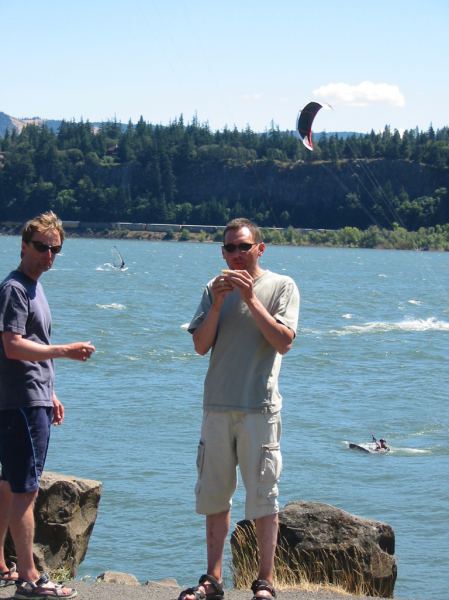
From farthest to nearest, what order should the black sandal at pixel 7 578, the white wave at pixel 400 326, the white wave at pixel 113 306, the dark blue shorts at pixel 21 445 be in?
the white wave at pixel 113 306, the white wave at pixel 400 326, the black sandal at pixel 7 578, the dark blue shorts at pixel 21 445

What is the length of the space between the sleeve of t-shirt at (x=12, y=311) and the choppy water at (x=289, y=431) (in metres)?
7.31

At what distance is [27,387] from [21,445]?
303mm

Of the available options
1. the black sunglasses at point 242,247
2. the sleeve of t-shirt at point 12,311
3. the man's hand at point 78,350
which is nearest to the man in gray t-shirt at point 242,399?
the black sunglasses at point 242,247

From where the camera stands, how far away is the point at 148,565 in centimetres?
1411

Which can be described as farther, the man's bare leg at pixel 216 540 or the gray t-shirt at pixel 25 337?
the man's bare leg at pixel 216 540

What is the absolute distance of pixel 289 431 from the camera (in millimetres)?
24188

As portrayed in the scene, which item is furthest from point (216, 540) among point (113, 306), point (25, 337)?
point (113, 306)

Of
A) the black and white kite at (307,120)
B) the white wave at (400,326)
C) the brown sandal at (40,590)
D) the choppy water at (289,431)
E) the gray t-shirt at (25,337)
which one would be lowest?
the white wave at (400,326)

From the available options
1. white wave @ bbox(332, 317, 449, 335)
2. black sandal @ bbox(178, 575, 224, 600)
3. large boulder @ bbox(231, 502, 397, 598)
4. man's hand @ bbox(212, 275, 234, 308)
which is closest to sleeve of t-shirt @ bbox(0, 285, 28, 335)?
man's hand @ bbox(212, 275, 234, 308)

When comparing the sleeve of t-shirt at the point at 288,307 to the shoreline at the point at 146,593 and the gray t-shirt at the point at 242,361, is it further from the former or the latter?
the shoreline at the point at 146,593

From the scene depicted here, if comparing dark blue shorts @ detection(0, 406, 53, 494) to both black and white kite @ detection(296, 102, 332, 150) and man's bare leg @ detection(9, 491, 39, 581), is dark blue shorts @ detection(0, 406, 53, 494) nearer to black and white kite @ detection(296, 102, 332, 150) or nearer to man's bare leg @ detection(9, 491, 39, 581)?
man's bare leg @ detection(9, 491, 39, 581)

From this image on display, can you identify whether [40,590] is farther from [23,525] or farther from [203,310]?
[203,310]

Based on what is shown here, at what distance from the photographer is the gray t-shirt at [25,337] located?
250 inches

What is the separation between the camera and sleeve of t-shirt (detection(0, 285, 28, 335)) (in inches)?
249
